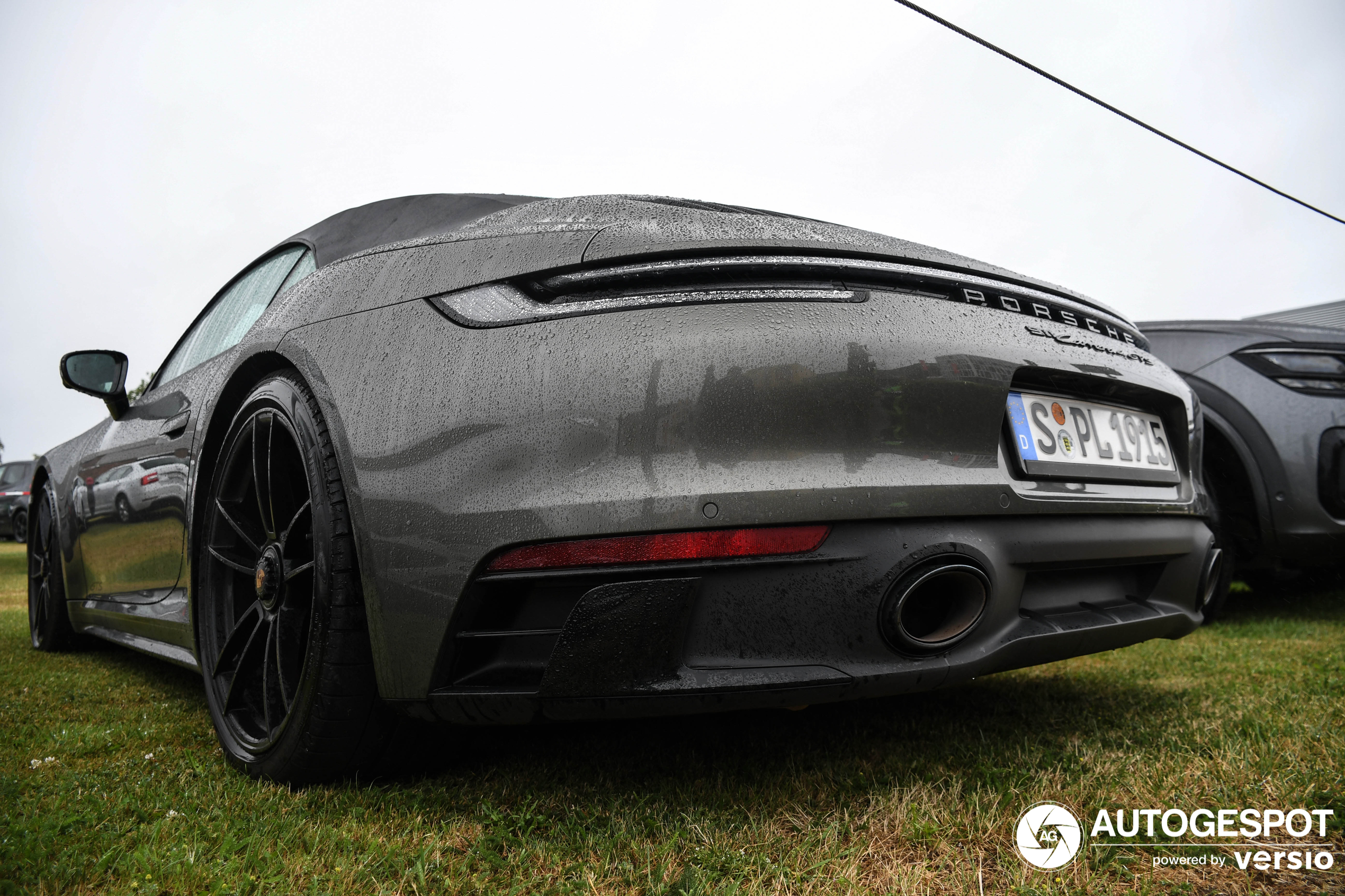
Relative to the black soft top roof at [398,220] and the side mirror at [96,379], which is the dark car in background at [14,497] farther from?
the black soft top roof at [398,220]

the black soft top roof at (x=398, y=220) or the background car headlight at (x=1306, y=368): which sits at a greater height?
the black soft top roof at (x=398, y=220)

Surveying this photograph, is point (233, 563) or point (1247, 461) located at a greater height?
point (233, 563)

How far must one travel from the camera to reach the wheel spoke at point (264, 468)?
190cm

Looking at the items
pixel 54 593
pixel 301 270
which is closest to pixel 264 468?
pixel 301 270

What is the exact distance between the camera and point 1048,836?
1.43 meters

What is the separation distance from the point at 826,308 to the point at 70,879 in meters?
1.47

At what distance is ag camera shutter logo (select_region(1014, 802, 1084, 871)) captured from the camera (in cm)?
137

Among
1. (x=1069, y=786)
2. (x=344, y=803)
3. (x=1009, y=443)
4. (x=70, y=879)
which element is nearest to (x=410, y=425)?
(x=344, y=803)

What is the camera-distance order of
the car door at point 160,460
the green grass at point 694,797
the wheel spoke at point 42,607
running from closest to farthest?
the green grass at point 694,797
the car door at point 160,460
the wheel spoke at point 42,607

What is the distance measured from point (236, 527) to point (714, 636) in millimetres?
1269

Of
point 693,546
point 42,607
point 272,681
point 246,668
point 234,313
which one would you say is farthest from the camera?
point 42,607

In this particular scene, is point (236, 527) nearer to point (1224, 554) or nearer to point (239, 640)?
point (239, 640)

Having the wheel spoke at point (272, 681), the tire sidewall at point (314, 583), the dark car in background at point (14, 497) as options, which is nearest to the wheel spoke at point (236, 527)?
the tire sidewall at point (314, 583)

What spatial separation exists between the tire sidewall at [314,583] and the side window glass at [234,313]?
456 millimetres
